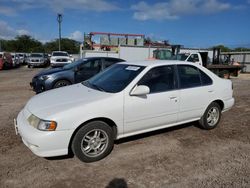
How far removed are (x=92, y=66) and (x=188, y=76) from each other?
15.3 feet

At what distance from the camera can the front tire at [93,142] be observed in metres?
3.45

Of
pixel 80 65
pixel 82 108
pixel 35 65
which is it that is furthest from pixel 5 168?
pixel 35 65

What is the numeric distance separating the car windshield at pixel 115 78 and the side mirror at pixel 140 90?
0.67 feet

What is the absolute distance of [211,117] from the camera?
5.12 meters

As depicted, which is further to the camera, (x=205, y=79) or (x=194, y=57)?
(x=194, y=57)

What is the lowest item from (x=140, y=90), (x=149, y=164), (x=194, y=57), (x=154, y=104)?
(x=149, y=164)

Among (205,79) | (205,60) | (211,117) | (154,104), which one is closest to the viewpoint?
(154,104)

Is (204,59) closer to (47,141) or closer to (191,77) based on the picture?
(191,77)

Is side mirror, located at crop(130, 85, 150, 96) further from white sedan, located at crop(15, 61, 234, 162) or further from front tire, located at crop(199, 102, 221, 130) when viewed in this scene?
front tire, located at crop(199, 102, 221, 130)

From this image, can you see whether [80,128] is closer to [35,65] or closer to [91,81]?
[91,81]

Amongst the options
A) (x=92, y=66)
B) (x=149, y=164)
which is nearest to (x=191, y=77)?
(x=149, y=164)

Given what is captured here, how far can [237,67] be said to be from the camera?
59.2ft

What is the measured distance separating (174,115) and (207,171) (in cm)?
129

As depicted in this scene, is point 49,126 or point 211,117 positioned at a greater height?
point 49,126
